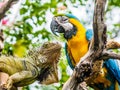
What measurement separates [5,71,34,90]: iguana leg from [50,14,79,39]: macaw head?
0.47 m

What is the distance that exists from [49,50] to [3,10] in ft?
1.63

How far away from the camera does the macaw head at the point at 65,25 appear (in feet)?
9.93

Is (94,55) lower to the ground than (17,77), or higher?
higher

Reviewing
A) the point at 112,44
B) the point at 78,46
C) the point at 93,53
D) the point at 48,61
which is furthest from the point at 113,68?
the point at 93,53

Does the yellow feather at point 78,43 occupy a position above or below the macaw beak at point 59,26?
below

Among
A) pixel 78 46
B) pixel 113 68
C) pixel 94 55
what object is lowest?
pixel 113 68

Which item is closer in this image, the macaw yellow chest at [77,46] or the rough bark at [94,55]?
the rough bark at [94,55]

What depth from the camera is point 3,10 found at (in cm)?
302

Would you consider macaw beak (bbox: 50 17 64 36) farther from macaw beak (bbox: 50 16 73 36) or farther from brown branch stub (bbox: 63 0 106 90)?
brown branch stub (bbox: 63 0 106 90)

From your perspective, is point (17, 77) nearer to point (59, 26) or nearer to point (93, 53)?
point (93, 53)

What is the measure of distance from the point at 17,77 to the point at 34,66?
0.23 m

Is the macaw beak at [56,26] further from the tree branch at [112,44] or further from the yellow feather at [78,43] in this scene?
the tree branch at [112,44]

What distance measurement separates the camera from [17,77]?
8.38 ft

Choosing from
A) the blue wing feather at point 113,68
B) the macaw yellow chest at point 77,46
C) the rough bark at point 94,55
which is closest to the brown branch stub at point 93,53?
the rough bark at point 94,55
